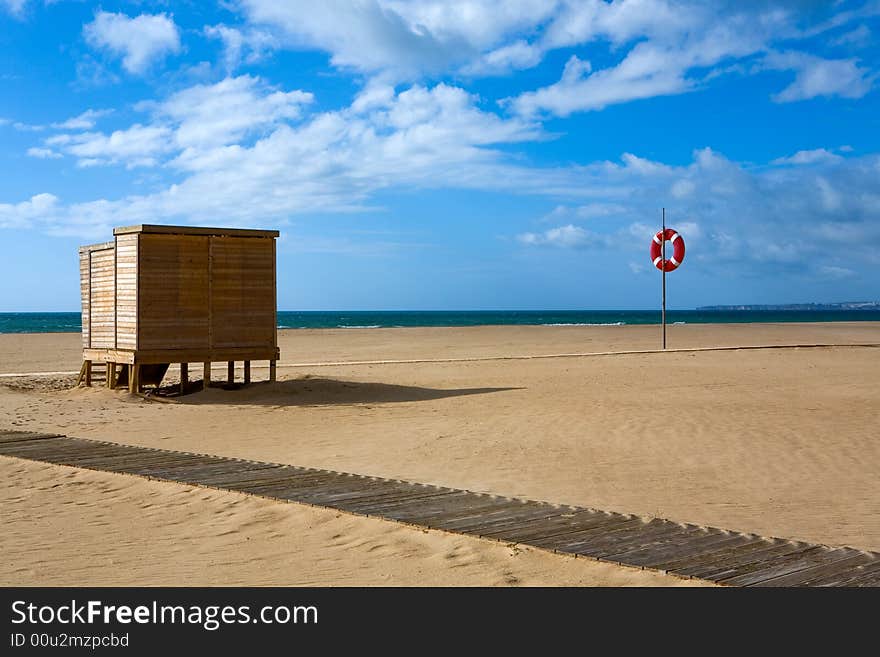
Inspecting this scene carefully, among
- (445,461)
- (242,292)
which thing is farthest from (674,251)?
(445,461)

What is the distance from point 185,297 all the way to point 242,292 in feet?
3.01

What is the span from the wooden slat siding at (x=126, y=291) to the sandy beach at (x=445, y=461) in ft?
3.12

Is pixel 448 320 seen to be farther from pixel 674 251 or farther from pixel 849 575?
pixel 849 575

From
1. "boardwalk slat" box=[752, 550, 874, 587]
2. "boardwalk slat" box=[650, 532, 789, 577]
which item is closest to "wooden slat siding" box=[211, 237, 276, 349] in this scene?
"boardwalk slat" box=[650, 532, 789, 577]

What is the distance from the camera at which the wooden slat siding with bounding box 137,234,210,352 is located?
14312mm

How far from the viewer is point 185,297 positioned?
14.6 metres

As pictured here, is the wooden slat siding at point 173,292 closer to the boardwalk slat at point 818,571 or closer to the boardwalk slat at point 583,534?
the boardwalk slat at point 583,534

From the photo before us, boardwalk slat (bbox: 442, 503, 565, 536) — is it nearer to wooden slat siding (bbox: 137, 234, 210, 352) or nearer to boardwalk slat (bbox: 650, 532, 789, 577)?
boardwalk slat (bbox: 650, 532, 789, 577)

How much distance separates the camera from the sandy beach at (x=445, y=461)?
5.33 metres

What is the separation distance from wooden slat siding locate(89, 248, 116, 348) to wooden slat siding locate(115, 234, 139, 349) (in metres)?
0.20
